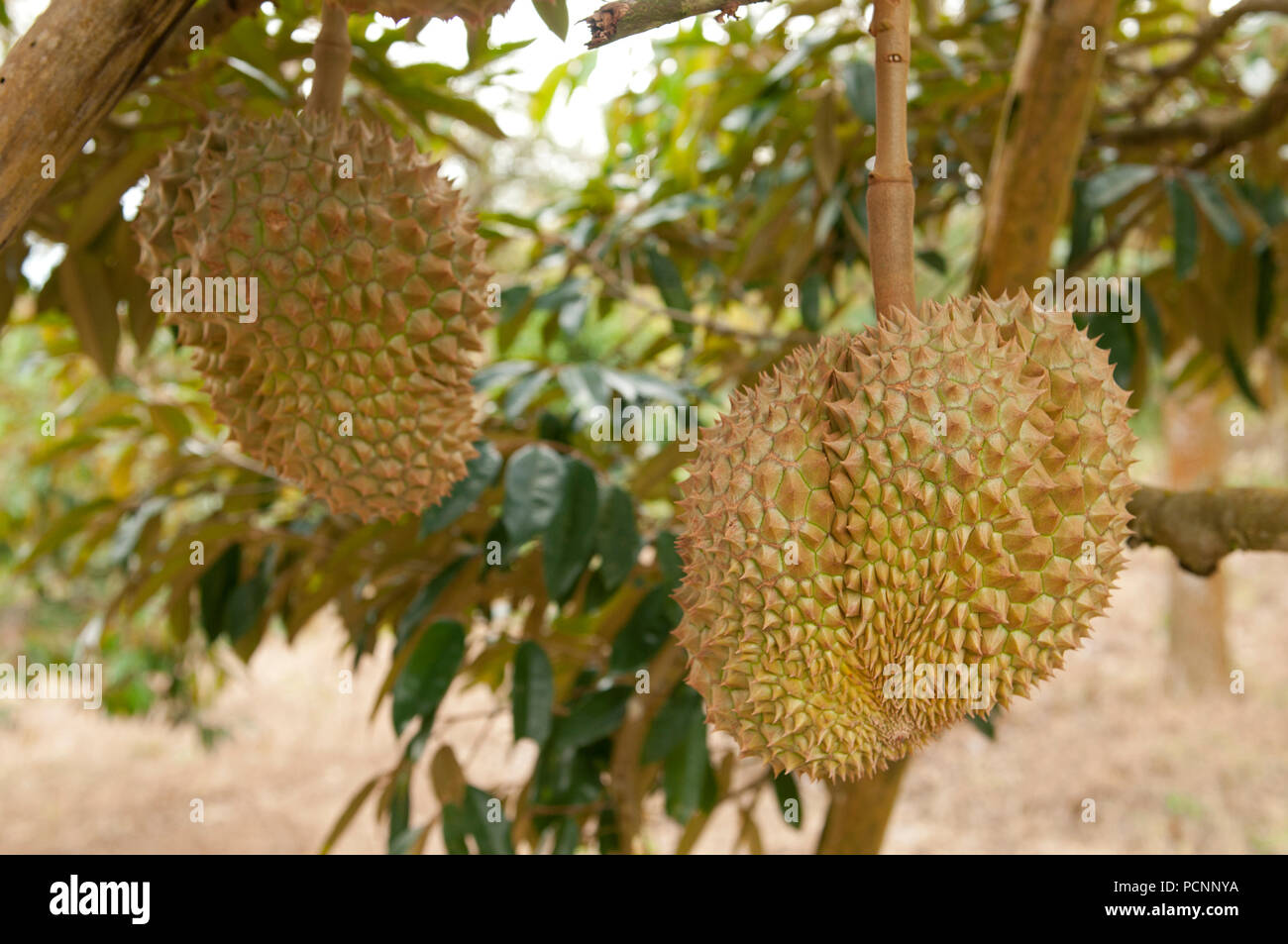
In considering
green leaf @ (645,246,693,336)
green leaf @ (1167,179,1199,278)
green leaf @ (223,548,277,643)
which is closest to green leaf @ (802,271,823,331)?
green leaf @ (645,246,693,336)

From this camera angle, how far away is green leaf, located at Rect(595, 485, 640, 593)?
4.72 ft

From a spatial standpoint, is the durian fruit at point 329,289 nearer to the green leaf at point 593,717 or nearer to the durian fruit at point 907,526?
the durian fruit at point 907,526

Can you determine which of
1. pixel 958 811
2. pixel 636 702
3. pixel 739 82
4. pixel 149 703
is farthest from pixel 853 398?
pixel 958 811

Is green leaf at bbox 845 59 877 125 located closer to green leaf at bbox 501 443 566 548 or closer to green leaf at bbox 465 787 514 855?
green leaf at bbox 501 443 566 548

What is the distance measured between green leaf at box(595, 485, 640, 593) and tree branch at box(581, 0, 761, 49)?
0.87m

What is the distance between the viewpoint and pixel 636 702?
1627 mm

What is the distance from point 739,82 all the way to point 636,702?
4.41 ft

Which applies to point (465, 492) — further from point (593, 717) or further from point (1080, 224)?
point (1080, 224)

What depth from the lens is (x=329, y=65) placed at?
38.7 inches

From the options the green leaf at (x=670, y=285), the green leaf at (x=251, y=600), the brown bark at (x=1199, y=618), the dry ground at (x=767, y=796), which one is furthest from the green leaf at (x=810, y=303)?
the brown bark at (x=1199, y=618)

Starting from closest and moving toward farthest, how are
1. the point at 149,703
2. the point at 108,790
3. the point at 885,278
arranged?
the point at 885,278 < the point at 149,703 < the point at 108,790

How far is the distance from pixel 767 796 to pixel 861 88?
454cm

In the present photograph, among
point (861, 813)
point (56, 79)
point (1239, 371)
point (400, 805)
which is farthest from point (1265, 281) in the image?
point (56, 79)

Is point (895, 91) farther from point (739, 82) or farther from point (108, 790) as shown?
point (108, 790)
